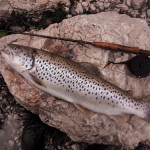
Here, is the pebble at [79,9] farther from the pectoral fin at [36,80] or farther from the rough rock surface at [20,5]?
the pectoral fin at [36,80]

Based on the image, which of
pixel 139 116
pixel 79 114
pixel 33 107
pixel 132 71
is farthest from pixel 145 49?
pixel 33 107

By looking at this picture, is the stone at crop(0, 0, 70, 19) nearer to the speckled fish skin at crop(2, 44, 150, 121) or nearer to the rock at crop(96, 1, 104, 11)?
the rock at crop(96, 1, 104, 11)

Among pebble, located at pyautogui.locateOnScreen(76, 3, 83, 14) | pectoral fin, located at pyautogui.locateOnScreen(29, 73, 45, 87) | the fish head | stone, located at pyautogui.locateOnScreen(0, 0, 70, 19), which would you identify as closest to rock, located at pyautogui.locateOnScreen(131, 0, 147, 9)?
pebble, located at pyautogui.locateOnScreen(76, 3, 83, 14)

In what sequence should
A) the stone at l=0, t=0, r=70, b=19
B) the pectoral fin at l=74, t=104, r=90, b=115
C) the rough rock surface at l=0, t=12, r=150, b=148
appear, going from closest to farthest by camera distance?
the pectoral fin at l=74, t=104, r=90, b=115, the rough rock surface at l=0, t=12, r=150, b=148, the stone at l=0, t=0, r=70, b=19

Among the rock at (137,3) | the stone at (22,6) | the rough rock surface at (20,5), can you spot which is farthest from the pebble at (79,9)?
the rock at (137,3)

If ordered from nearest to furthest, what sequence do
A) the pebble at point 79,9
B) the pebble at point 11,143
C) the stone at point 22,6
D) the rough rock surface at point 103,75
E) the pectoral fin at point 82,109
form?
the pectoral fin at point 82,109
the rough rock surface at point 103,75
the pebble at point 11,143
the stone at point 22,6
the pebble at point 79,9

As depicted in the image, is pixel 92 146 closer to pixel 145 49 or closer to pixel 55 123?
pixel 55 123

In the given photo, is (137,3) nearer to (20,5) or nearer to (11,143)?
(20,5)
